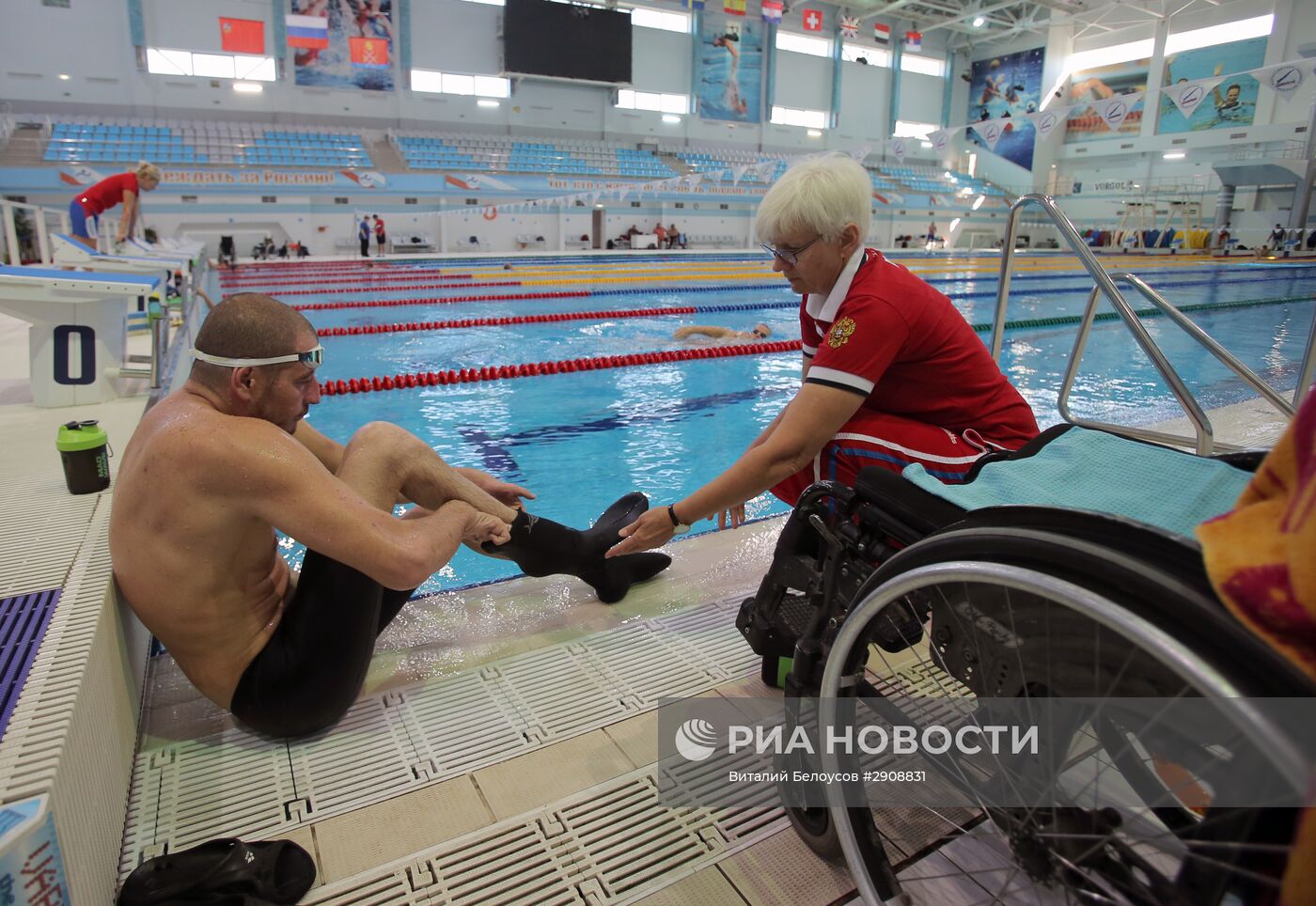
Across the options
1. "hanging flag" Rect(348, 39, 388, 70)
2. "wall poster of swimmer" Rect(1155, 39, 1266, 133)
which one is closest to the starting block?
"hanging flag" Rect(348, 39, 388, 70)

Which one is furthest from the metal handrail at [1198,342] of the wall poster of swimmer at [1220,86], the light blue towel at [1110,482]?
the wall poster of swimmer at [1220,86]

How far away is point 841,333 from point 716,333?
6.88 m

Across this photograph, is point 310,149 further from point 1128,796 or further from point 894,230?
point 1128,796

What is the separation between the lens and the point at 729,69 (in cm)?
2734

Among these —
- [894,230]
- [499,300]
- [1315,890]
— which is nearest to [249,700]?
[1315,890]

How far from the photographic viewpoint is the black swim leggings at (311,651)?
1.74 metres

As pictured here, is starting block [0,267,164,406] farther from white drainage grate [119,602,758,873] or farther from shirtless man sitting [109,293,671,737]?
white drainage grate [119,602,758,873]

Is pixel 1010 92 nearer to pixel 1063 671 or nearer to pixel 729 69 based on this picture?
pixel 729 69

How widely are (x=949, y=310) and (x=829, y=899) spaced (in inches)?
53.6

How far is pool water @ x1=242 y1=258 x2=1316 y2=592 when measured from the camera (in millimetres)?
4906

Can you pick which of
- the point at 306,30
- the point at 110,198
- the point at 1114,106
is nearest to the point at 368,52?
the point at 306,30

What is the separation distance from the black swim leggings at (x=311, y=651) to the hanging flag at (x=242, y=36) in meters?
24.2

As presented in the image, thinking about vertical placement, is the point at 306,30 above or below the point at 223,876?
above

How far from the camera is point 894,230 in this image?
2867cm
